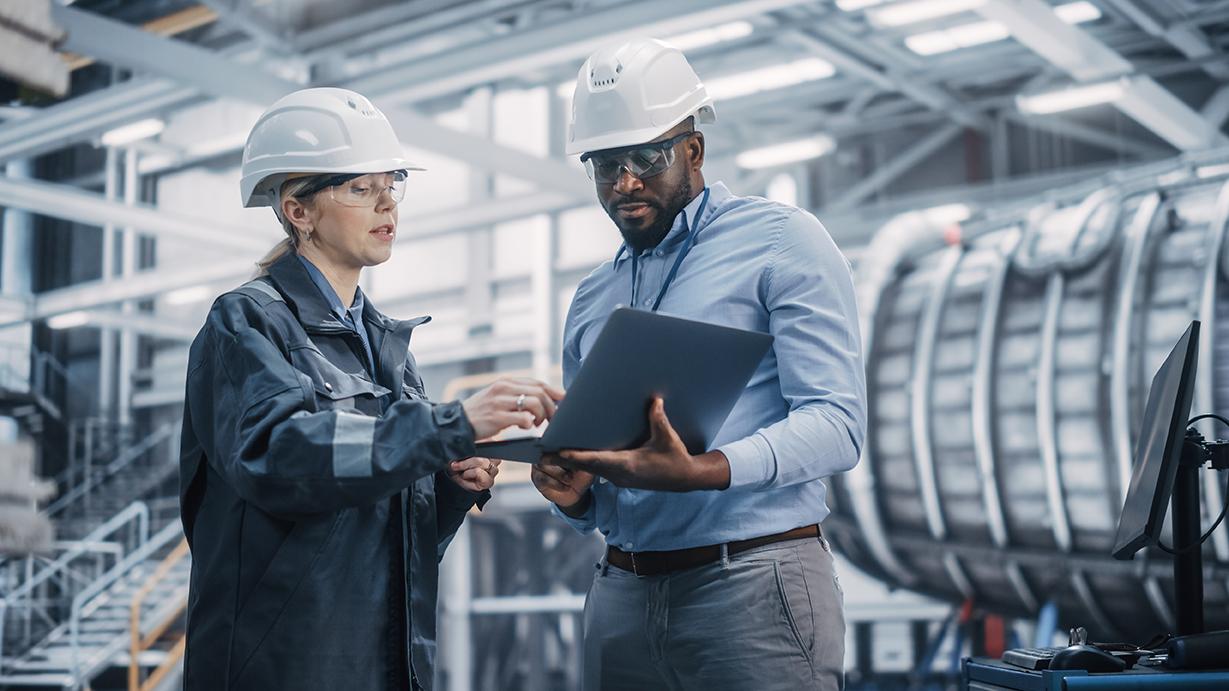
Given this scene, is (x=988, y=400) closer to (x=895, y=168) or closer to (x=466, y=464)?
(x=895, y=168)

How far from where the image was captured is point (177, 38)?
602 cm

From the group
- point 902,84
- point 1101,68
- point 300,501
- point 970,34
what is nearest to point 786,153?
point 902,84

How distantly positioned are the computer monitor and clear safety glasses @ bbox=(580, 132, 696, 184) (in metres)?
0.87

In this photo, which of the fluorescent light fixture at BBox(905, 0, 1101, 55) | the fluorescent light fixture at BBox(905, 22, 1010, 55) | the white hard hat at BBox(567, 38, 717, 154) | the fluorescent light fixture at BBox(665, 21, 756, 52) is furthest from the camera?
the fluorescent light fixture at BBox(665, 21, 756, 52)

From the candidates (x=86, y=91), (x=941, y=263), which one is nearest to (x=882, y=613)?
(x=941, y=263)

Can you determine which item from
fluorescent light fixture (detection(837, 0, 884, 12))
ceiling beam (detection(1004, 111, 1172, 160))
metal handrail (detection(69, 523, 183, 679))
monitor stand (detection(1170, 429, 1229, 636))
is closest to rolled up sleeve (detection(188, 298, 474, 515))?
monitor stand (detection(1170, 429, 1229, 636))

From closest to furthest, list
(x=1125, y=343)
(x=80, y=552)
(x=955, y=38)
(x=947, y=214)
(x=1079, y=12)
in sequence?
(x=1125, y=343), (x=80, y=552), (x=1079, y=12), (x=947, y=214), (x=955, y=38)

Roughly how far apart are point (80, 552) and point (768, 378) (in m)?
4.78

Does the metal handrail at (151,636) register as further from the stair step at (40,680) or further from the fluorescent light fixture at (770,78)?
the fluorescent light fixture at (770,78)

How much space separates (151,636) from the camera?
19.8 feet

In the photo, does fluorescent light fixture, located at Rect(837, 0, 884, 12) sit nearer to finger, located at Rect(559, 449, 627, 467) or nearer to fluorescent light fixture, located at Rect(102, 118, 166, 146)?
A: fluorescent light fixture, located at Rect(102, 118, 166, 146)

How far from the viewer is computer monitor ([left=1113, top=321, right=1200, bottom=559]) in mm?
1807

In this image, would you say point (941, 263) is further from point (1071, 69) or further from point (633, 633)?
point (633, 633)

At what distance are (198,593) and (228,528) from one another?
11 centimetres
